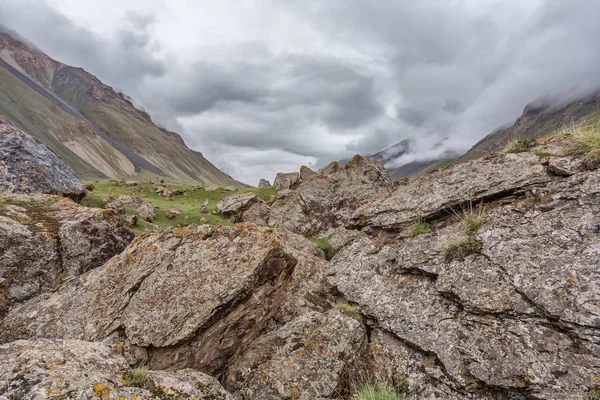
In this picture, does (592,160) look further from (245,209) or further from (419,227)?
(245,209)

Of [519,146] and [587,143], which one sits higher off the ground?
[519,146]

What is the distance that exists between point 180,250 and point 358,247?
25.0ft

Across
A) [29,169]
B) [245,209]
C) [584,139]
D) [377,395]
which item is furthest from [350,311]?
[245,209]

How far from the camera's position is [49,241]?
39.0ft

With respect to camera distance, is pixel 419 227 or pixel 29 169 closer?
pixel 419 227

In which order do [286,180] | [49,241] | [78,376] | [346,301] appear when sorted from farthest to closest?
[286,180] < [49,241] < [346,301] < [78,376]

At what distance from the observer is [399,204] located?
13453 millimetres

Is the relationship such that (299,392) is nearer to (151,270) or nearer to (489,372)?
(489,372)

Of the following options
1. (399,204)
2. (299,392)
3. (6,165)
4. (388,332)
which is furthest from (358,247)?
(6,165)

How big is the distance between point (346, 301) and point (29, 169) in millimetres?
20315

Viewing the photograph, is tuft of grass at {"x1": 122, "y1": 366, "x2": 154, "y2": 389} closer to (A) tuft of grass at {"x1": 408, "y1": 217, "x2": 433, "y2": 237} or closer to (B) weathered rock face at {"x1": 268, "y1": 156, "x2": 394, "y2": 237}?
(A) tuft of grass at {"x1": 408, "y1": 217, "x2": 433, "y2": 237}

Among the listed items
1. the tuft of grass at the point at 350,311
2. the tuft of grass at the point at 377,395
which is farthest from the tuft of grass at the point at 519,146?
the tuft of grass at the point at 377,395

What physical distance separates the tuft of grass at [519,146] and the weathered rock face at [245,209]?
77.1 ft

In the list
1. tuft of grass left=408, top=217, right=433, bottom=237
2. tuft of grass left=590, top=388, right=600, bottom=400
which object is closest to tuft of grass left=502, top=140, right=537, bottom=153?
tuft of grass left=408, top=217, right=433, bottom=237
